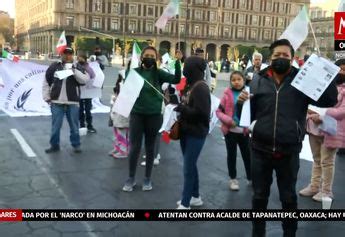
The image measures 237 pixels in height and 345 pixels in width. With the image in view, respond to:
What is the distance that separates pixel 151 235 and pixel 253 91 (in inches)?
66.2

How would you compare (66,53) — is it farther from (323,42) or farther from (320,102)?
(323,42)

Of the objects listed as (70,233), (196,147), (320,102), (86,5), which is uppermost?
(86,5)

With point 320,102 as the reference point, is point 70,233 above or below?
below

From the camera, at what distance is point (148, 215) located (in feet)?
14.1

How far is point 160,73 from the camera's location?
5312mm

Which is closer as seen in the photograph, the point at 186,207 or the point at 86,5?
the point at 186,207

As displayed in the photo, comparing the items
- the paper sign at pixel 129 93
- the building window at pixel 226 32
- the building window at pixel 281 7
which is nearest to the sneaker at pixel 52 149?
the paper sign at pixel 129 93

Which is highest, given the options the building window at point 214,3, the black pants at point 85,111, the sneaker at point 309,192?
the building window at point 214,3

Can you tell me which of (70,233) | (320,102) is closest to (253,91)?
(320,102)

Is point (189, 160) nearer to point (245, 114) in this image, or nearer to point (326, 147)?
Result: point (245, 114)

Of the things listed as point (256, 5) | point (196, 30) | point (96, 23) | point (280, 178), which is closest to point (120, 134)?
point (280, 178)

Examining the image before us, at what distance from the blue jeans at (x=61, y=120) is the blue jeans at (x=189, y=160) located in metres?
3.12

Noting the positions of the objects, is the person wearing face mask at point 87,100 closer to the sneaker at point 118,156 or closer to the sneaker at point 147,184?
the sneaker at point 118,156

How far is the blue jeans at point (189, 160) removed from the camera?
454 cm
